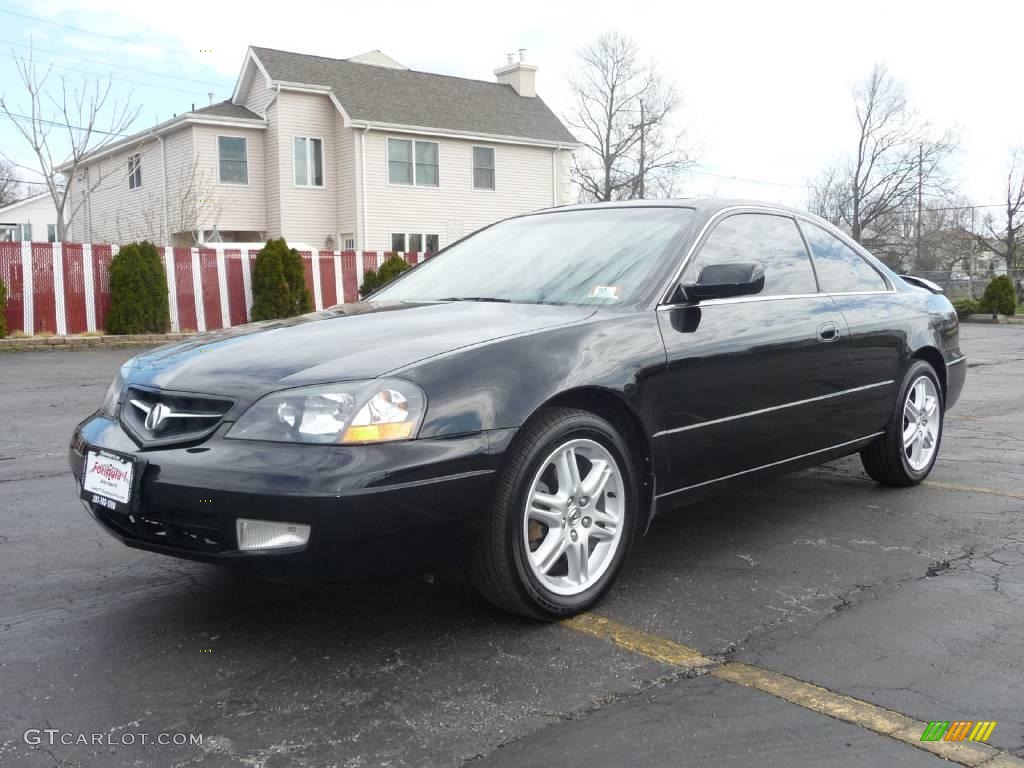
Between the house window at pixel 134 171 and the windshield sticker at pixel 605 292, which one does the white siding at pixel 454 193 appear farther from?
the windshield sticker at pixel 605 292

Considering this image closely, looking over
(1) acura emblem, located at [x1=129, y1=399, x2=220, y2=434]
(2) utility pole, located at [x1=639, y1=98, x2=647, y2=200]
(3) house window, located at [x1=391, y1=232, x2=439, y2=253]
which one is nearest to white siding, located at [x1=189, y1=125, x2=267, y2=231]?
(3) house window, located at [x1=391, y1=232, x2=439, y2=253]

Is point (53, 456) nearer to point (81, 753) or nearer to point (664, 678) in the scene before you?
point (81, 753)

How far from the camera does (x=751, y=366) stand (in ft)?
14.0

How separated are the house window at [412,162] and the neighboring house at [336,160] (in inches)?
1.2

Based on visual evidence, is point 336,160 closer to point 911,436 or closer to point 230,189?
point 230,189

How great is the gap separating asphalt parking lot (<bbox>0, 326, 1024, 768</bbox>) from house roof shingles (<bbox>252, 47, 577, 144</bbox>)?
24.8 m

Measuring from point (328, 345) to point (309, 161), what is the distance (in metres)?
25.9

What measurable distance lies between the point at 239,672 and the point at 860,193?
50.6 m

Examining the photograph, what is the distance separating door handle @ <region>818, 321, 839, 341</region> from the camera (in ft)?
15.5

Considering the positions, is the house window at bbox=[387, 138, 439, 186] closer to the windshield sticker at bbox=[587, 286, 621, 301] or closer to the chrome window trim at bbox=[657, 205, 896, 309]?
the chrome window trim at bbox=[657, 205, 896, 309]

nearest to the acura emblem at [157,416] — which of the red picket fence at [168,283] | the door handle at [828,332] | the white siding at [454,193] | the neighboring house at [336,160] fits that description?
the door handle at [828,332]

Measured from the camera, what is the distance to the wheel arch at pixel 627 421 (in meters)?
3.57

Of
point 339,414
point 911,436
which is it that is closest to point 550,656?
point 339,414

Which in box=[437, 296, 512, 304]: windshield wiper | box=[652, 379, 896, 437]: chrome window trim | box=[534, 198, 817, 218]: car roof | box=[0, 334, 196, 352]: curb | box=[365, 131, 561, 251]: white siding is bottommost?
box=[652, 379, 896, 437]: chrome window trim
